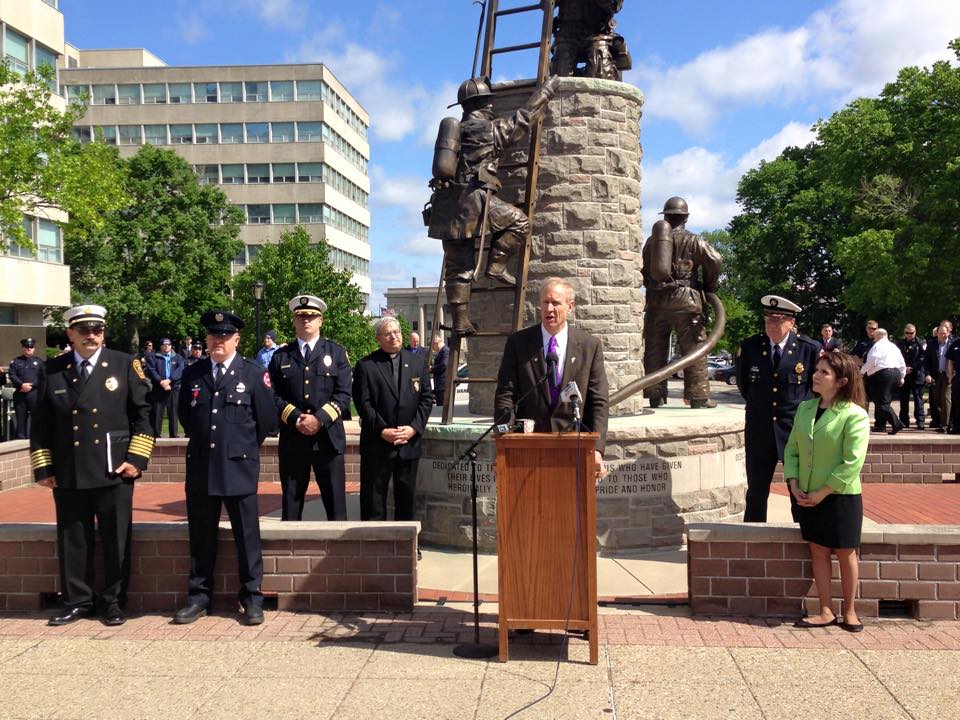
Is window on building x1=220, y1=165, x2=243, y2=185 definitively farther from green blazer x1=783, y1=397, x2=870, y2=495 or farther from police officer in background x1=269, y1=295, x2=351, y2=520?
green blazer x1=783, y1=397, x2=870, y2=495

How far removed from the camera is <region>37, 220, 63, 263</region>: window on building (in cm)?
3706

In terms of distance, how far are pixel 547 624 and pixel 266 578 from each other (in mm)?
2072

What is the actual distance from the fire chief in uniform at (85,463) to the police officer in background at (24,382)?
33.4ft

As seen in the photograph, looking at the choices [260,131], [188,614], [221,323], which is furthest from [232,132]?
[188,614]

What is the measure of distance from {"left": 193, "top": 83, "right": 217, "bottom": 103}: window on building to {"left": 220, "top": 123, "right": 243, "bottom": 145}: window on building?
2078 mm

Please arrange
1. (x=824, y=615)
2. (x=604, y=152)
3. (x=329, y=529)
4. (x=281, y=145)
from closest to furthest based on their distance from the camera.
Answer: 1. (x=824, y=615)
2. (x=329, y=529)
3. (x=604, y=152)
4. (x=281, y=145)

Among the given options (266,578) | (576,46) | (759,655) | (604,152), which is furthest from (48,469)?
(576,46)

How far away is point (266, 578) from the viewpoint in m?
5.84

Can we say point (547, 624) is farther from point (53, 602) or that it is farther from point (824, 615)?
point (53, 602)

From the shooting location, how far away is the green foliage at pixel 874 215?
2823 cm

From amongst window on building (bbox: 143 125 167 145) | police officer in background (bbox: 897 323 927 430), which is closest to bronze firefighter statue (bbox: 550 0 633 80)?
police officer in background (bbox: 897 323 927 430)

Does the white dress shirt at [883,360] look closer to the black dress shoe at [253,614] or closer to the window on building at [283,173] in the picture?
the black dress shoe at [253,614]

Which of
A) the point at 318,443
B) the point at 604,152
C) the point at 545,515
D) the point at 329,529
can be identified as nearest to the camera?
the point at 545,515

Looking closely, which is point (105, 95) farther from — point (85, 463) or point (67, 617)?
point (67, 617)
